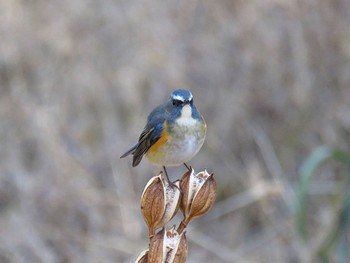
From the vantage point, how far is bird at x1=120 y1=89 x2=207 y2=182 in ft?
11.1

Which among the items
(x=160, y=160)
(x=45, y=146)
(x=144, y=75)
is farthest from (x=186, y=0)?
(x=160, y=160)

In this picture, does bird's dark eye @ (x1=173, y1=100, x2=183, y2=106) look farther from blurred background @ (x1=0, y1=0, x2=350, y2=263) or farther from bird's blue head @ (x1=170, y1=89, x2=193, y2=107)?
blurred background @ (x1=0, y1=0, x2=350, y2=263)

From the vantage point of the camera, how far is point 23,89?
7957 millimetres

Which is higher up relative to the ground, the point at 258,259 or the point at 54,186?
the point at 54,186

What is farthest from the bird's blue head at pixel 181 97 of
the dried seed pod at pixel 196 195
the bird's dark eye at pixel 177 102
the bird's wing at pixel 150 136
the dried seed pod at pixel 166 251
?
the dried seed pod at pixel 166 251

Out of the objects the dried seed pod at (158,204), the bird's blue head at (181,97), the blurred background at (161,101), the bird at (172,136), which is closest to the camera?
the dried seed pod at (158,204)

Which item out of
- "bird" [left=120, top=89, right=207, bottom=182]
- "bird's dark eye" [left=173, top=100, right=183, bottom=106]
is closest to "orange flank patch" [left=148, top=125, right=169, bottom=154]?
"bird" [left=120, top=89, right=207, bottom=182]

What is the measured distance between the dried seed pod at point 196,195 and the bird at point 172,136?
85 centimetres

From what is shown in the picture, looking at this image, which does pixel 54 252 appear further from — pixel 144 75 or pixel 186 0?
pixel 186 0

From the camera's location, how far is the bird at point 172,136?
3398mm

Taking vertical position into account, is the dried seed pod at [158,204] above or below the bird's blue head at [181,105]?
below

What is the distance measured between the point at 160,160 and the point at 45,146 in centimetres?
403

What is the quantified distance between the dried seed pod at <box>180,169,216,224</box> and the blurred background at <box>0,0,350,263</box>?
394cm

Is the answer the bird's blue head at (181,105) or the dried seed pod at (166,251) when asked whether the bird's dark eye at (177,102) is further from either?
the dried seed pod at (166,251)
